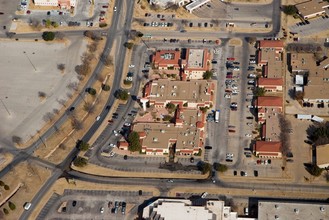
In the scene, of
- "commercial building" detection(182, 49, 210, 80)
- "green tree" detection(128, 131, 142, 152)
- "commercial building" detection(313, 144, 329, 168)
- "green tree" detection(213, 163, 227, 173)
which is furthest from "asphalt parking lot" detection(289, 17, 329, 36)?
"green tree" detection(128, 131, 142, 152)

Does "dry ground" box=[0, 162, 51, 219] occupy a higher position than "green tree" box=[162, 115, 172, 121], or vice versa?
"green tree" box=[162, 115, 172, 121]

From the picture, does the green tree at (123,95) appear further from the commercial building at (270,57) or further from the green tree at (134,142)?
the commercial building at (270,57)

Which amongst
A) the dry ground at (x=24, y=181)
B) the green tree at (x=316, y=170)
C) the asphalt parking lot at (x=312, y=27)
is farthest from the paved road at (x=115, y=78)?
the green tree at (x=316, y=170)

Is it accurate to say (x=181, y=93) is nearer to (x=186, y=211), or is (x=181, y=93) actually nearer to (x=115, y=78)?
(x=115, y=78)

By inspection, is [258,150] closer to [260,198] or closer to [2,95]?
[260,198]

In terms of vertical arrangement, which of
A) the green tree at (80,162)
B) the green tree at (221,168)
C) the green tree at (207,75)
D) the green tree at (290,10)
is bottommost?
the green tree at (80,162)

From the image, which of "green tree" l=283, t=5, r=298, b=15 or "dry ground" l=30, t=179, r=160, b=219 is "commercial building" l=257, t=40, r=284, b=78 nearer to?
"green tree" l=283, t=5, r=298, b=15
